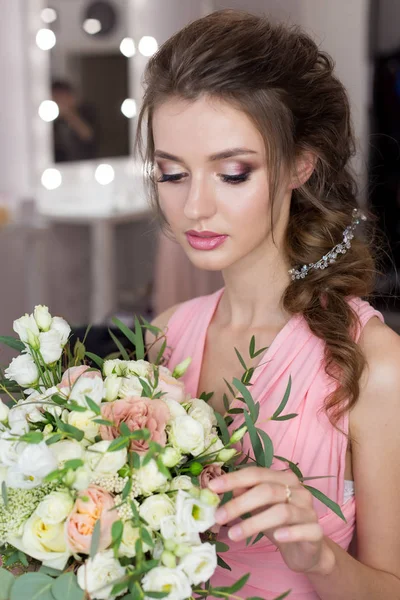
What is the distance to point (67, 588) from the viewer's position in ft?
2.92

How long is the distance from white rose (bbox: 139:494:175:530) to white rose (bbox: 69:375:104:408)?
0.15 metres

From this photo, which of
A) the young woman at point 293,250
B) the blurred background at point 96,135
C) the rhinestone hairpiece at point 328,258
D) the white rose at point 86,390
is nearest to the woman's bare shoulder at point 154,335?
the young woman at point 293,250

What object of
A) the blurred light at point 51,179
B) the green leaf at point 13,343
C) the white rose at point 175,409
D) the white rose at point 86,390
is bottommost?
the blurred light at point 51,179

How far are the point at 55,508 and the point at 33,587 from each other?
0.10 m

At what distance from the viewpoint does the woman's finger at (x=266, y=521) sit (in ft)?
2.94

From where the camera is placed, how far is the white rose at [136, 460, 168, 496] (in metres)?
0.91

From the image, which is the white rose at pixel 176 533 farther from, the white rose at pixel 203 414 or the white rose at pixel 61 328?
the white rose at pixel 61 328

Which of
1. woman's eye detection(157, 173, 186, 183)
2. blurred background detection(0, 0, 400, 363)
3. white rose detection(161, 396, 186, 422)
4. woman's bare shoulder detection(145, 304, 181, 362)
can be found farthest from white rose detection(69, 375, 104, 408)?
blurred background detection(0, 0, 400, 363)

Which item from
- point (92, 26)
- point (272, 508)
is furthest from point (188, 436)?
point (92, 26)

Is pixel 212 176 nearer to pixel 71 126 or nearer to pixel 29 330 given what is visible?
pixel 29 330

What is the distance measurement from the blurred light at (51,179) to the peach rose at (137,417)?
3528 mm

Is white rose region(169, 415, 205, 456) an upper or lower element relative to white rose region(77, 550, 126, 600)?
upper

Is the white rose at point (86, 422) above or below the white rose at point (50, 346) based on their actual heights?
below

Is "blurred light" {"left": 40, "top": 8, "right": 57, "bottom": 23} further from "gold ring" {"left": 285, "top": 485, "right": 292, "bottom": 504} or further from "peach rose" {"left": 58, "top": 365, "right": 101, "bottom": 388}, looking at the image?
"gold ring" {"left": 285, "top": 485, "right": 292, "bottom": 504}
